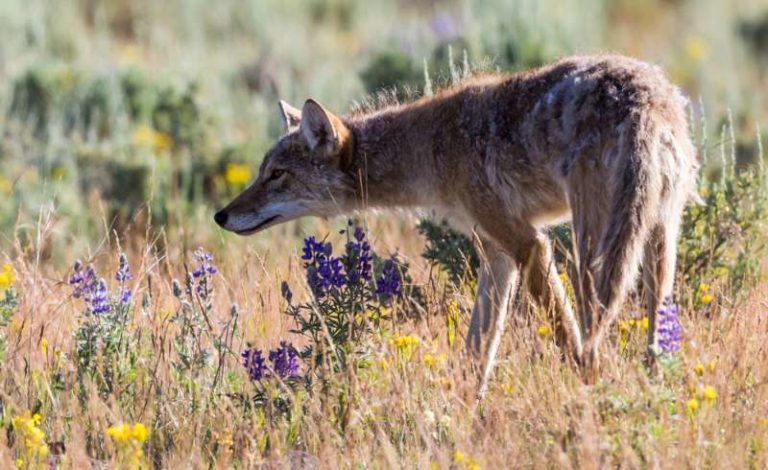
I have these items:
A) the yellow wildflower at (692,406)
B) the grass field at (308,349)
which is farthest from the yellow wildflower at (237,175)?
the yellow wildflower at (692,406)

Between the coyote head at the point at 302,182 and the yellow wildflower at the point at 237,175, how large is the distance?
3.89 meters

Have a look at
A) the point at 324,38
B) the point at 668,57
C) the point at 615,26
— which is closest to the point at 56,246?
the point at 324,38

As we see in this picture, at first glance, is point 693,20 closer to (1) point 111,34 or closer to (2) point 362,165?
(1) point 111,34

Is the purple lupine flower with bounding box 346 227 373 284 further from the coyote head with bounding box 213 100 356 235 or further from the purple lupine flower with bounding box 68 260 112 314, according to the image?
the coyote head with bounding box 213 100 356 235

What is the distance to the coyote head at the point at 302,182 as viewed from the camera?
22.3 ft

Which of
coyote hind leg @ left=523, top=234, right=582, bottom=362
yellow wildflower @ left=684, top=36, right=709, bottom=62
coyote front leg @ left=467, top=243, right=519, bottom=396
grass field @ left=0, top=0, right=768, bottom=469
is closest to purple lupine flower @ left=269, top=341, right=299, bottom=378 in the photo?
grass field @ left=0, top=0, right=768, bottom=469

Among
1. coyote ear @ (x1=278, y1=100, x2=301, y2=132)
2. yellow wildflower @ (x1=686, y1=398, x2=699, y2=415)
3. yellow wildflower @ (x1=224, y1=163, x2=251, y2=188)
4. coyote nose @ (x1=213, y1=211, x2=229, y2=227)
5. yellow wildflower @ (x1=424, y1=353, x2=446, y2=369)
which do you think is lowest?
yellow wildflower @ (x1=686, y1=398, x2=699, y2=415)

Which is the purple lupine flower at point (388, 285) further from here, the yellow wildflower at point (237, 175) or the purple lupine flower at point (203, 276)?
the yellow wildflower at point (237, 175)

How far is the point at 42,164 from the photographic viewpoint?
11062 millimetres

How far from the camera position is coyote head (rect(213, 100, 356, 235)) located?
22.3 ft

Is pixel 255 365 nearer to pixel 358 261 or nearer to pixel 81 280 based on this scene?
pixel 358 261

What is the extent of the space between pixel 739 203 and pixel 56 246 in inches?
198

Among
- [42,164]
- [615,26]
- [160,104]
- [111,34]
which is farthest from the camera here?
[615,26]

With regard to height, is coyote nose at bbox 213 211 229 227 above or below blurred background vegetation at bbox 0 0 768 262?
below
